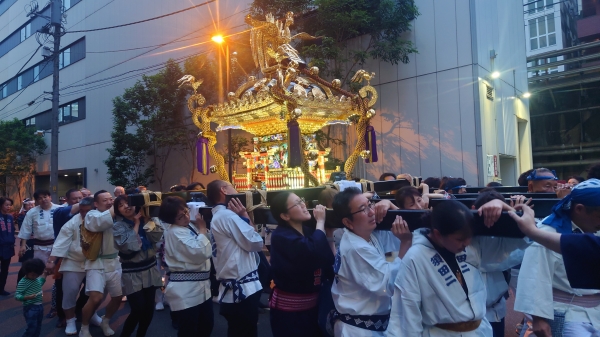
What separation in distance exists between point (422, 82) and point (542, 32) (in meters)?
12.2

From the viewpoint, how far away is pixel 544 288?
224 cm

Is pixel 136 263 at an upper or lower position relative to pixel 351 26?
lower

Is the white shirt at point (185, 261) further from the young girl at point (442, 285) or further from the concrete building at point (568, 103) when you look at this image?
the concrete building at point (568, 103)

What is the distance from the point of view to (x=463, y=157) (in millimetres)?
Result: 10180

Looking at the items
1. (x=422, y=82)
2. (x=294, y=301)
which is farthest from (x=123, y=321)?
(x=422, y=82)

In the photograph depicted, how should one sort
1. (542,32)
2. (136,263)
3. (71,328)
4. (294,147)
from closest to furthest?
(136,263) → (71,328) → (294,147) → (542,32)

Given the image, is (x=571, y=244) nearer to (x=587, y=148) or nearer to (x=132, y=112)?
(x=132, y=112)

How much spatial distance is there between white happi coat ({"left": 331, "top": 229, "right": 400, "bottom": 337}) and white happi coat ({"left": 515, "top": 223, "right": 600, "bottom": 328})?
67 centimetres

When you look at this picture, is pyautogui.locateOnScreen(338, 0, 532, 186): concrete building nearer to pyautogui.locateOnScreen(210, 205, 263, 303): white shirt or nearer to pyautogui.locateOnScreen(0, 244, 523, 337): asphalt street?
pyautogui.locateOnScreen(0, 244, 523, 337): asphalt street

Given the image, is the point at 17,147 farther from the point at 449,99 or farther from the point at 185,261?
the point at 185,261

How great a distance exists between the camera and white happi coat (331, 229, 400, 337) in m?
2.30

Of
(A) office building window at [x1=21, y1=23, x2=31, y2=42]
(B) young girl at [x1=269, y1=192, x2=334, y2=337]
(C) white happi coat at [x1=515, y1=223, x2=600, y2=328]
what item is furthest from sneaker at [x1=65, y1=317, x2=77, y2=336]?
(A) office building window at [x1=21, y1=23, x2=31, y2=42]

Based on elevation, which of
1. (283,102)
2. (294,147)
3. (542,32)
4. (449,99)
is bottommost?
(294,147)

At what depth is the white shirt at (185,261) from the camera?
3477mm
